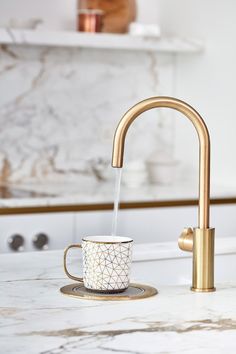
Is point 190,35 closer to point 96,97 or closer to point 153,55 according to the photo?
point 153,55

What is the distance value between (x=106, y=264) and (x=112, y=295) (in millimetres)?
55

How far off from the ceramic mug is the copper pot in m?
2.38

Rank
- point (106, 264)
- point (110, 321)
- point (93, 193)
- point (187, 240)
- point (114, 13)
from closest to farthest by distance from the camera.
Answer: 1. point (110, 321)
2. point (106, 264)
3. point (187, 240)
4. point (93, 193)
5. point (114, 13)

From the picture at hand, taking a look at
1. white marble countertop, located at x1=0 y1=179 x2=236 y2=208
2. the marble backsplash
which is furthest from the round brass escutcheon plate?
the marble backsplash

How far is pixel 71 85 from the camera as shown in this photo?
12.1ft

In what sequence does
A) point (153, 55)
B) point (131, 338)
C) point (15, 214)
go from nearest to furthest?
point (131, 338) < point (15, 214) < point (153, 55)

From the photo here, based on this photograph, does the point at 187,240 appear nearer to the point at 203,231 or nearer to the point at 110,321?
the point at 203,231

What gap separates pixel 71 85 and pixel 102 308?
2.50 m

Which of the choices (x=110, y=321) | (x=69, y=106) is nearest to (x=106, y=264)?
(x=110, y=321)

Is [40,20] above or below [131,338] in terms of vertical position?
above

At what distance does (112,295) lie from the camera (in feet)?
4.47

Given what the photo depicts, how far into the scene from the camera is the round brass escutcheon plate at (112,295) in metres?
1.34

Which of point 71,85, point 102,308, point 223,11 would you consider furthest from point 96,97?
point 102,308

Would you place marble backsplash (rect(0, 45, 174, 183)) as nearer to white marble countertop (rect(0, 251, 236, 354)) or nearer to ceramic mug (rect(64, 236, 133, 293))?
white marble countertop (rect(0, 251, 236, 354))
